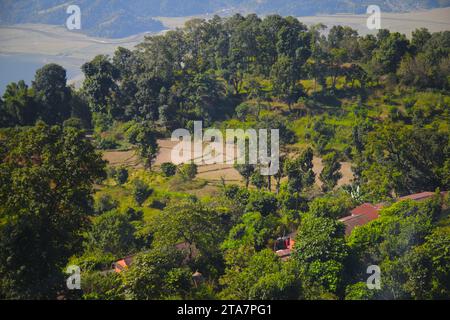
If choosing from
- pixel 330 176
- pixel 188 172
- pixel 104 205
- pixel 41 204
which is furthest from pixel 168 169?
pixel 41 204

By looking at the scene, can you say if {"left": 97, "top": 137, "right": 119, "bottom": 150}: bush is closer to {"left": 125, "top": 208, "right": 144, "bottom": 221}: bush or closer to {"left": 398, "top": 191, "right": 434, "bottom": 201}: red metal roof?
Result: {"left": 125, "top": 208, "right": 144, "bottom": 221}: bush

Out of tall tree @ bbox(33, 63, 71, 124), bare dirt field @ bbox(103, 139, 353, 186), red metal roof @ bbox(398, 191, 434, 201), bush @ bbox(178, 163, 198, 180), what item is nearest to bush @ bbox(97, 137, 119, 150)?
bare dirt field @ bbox(103, 139, 353, 186)

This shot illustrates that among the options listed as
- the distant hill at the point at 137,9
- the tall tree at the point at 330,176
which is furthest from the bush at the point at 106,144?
the distant hill at the point at 137,9

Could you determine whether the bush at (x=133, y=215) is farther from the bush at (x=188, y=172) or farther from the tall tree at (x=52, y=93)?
the tall tree at (x=52, y=93)

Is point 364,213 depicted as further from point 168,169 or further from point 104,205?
point 168,169
